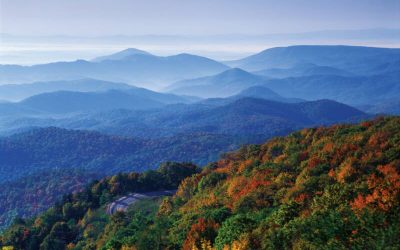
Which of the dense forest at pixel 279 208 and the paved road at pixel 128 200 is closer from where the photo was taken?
the dense forest at pixel 279 208

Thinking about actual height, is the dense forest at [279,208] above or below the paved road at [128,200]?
above

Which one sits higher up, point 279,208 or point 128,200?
point 279,208

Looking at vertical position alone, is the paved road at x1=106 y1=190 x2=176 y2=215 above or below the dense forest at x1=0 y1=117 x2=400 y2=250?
below

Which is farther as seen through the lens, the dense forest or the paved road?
the paved road

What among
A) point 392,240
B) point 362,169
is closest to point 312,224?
point 392,240
